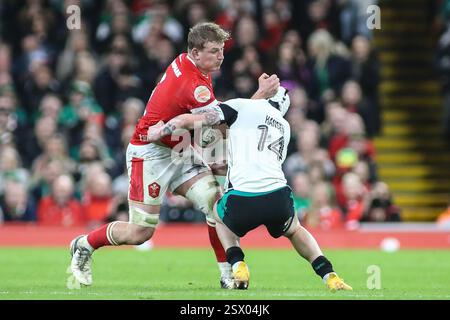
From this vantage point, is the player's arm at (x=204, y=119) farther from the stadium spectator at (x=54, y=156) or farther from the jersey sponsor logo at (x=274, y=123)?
the stadium spectator at (x=54, y=156)

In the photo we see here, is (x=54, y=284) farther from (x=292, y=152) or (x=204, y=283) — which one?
(x=292, y=152)

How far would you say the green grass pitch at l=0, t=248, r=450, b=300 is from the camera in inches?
418

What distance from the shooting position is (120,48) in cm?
2080

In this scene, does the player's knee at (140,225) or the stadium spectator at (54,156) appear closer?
the player's knee at (140,225)

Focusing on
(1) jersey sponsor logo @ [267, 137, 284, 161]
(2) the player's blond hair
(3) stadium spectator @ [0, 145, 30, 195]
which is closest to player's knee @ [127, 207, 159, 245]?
(1) jersey sponsor logo @ [267, 137, 284, 161]

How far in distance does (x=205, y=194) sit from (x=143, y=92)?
367 inches

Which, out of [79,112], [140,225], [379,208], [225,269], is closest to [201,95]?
[140,225]

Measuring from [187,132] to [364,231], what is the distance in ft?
25.8

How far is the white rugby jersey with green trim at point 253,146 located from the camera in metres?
10.9

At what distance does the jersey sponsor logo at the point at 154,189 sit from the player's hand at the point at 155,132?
43 cm

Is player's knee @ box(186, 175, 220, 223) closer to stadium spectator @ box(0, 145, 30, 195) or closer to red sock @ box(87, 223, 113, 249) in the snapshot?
red sock @ box(87, 223, 113, 249)

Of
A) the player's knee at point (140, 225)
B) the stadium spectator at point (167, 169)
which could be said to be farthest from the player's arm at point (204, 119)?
the player's knee at point (140, 225)

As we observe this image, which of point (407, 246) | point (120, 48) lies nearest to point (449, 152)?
point (407, 246)

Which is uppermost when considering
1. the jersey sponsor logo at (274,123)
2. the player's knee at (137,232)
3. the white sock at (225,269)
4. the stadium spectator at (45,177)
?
the jersey sponsor logo at (274,123)
